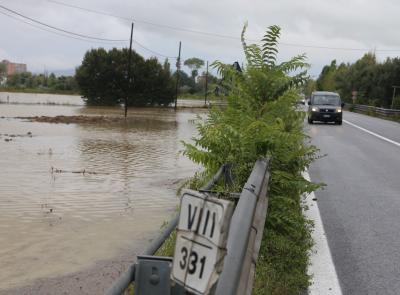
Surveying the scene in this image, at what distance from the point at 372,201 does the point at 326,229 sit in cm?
223

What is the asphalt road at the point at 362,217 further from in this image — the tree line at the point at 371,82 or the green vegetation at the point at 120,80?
the green vegetation at the point at 120,80

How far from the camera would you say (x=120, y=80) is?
67000mm

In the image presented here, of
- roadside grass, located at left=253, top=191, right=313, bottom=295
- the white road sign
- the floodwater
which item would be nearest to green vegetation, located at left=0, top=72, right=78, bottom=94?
the floodwater

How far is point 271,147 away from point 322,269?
159cm

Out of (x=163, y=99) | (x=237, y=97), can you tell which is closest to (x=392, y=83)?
(x=163, y=99)

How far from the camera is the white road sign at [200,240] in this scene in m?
1.83

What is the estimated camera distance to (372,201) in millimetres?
8414

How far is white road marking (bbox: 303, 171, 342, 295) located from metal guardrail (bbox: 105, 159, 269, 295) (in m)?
0.71

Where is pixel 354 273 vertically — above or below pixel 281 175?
below

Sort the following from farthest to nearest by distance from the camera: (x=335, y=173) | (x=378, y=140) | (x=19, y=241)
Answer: (x=378, y=140) < (x=335, y=173) < (x=19, y=241)

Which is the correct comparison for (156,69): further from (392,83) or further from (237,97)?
(237,97)

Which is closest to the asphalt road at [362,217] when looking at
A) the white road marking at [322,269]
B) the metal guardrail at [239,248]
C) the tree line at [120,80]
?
the white road marking at [322,269]

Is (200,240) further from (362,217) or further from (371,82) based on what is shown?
(371,82)

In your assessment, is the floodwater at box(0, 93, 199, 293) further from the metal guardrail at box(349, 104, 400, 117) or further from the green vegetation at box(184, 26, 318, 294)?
the metal guardrail at box(349, 104, 400, 117)
